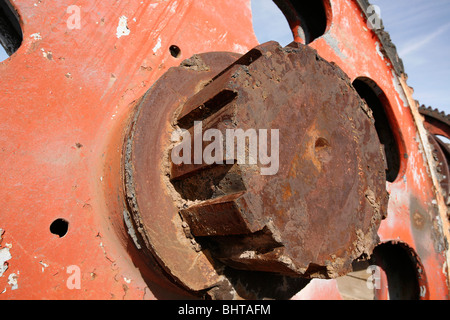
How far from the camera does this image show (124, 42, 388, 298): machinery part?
855mm

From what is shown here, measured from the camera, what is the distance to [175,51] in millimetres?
1341

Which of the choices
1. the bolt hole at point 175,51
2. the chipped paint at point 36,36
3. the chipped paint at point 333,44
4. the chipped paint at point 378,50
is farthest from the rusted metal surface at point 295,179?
the chipped paint at point 378,50

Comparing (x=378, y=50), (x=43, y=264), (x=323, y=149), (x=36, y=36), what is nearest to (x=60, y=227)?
(x=43, y=264)

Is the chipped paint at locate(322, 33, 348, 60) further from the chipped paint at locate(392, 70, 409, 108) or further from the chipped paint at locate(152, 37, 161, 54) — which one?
the chipped paint at locate(152, 37, 161, 54)

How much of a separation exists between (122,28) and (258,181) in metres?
0.79

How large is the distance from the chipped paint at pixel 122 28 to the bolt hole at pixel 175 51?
0.18 metres

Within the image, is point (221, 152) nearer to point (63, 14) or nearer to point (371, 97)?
point (63, 14)

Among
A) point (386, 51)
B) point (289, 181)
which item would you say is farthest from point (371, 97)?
point (289, 181)

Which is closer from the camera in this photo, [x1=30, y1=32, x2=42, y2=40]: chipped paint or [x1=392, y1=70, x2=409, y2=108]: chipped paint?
→ [x1=30, y1=32, x2=42, y2=40]: chipped paint

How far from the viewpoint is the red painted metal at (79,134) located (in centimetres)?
93

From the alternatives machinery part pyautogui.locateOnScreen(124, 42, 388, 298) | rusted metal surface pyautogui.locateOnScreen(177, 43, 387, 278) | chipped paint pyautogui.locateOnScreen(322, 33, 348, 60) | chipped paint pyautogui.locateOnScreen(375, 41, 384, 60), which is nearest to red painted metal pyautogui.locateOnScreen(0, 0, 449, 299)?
machinery part pyautogui.locateOnScreen(124, 42, 388, 298)

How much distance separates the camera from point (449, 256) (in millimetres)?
2199

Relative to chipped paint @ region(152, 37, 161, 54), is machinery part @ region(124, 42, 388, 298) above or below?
below

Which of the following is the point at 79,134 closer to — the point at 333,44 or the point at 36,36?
the point at 36,36
